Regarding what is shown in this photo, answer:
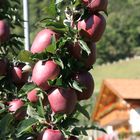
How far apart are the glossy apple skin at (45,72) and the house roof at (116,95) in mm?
27055

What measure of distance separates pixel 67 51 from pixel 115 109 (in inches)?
1307

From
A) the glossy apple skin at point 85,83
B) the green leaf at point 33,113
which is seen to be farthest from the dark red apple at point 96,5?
the green leaf at point 33,113

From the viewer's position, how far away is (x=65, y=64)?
2.60 meters

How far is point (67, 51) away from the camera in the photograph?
2.60 m

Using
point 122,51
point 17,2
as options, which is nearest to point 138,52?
point 122,51

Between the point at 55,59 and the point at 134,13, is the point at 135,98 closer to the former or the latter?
the point at 55,59

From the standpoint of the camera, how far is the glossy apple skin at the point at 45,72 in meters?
2.52

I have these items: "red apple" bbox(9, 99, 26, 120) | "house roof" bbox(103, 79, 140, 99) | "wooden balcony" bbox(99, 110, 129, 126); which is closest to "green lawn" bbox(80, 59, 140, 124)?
"wooden balcony" bbox(99, 110, 129, 126)

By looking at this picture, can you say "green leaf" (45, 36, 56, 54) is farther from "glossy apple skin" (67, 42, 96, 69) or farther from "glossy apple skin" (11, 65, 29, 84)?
"glossy apple skin" (11, 65, 29, 84)

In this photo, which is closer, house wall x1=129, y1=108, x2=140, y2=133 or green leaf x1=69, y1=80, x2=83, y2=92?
green leaf x1=69, y1=80, x2=83, y2=92

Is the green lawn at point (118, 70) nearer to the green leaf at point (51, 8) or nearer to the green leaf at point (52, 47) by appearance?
the green leaf at point (51, 8)

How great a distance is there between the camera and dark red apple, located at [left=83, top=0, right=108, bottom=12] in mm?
2586

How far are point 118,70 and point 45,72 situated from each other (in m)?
79.2

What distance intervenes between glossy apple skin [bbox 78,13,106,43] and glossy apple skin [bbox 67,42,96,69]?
0.05 metres
